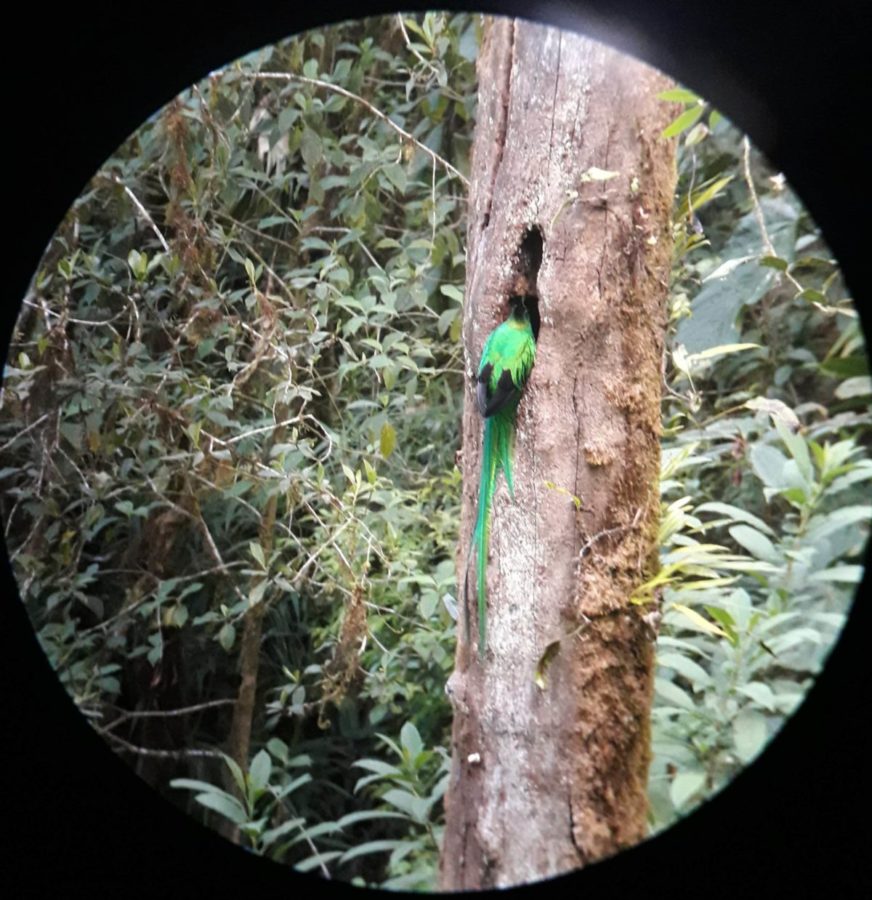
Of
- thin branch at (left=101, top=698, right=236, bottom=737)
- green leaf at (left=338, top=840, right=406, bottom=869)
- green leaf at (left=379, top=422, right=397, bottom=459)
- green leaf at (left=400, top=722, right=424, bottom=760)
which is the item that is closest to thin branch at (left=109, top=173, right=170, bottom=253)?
green leaf at (left=379, top=422, right=397, bottom=459)

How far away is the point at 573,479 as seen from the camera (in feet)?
3.03

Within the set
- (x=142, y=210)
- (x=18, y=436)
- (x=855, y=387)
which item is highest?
(x=142, y=210)

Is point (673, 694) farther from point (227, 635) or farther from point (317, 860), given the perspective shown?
point (227, 635)

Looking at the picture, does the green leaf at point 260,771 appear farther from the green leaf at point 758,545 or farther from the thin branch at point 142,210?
the thin branch at point 142,210

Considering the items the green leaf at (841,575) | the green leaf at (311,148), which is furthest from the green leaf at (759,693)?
the green leaf at (311,148)

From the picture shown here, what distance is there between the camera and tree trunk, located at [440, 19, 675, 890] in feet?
2.96

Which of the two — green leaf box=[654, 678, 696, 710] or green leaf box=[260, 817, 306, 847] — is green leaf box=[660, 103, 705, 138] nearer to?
green leaf box=[654, 678, 696, 710]

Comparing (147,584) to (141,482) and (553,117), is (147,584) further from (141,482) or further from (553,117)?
(553,117)

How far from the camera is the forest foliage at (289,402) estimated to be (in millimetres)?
1170

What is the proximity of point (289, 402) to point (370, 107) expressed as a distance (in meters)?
0.52

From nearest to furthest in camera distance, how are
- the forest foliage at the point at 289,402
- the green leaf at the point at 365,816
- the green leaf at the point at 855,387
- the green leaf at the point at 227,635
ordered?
the green leaf at the point at 855,387 < the green leaf at the point at 365,816 < the forest foliage at the point at 289,402 < the green leaf at the point at 227,635

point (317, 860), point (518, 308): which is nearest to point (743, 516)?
point (518, 308)

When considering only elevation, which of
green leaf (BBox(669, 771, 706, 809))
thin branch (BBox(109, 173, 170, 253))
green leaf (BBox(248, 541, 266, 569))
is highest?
thin branch (BBox(109, 173, 170, 253))

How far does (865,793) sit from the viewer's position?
2.70 feet
